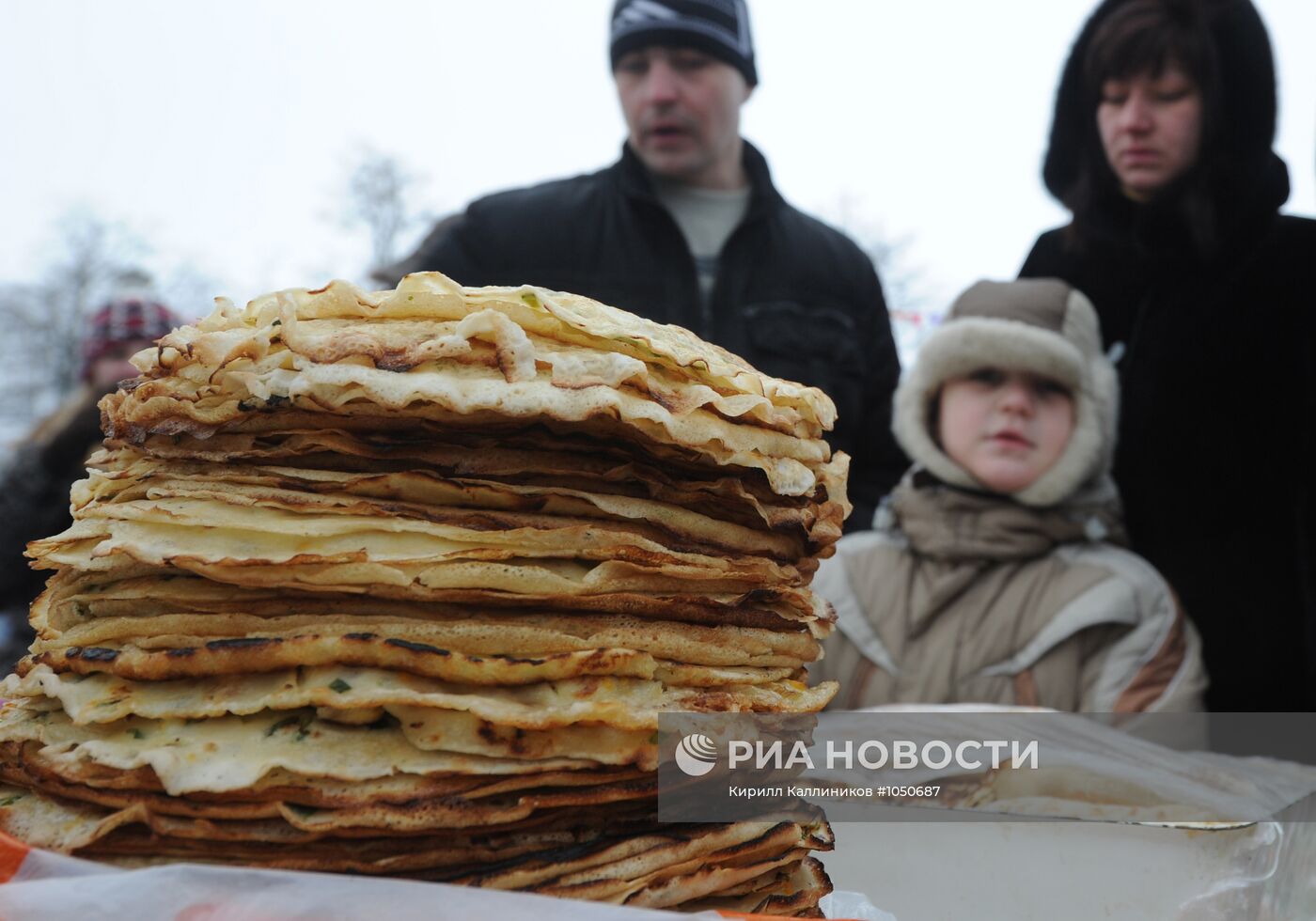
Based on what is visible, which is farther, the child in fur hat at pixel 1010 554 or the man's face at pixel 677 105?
the man's face at pixel 677 105

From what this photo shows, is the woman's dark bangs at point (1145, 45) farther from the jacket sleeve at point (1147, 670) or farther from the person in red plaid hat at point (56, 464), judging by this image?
the person in red plaid hat at point (56, 464)

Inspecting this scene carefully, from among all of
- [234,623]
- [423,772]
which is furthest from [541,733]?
[234,623]

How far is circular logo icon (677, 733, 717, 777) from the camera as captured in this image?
770 mm

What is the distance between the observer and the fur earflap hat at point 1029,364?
2404mm

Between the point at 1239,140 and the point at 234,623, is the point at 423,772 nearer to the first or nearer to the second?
the point at 234,623

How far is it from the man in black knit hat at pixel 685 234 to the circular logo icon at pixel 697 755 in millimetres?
1817

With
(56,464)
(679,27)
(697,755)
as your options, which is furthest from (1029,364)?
(56,464)

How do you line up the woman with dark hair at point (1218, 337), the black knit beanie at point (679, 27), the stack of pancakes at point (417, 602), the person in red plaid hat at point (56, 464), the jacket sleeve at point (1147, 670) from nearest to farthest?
the stack of pancakes at point (417, 602) < the jacket sleeve at point (1147, 670) < the woman with dark hair at point (1218, 337) < the black knit beanie at point (679, 27) < the person in red plaid hat at point (56, 464)

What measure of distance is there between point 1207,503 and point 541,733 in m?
2.22

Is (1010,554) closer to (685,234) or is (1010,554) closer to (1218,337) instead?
(1218,337)

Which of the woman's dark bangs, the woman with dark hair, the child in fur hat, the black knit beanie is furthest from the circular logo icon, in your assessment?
the woman's dark bangs

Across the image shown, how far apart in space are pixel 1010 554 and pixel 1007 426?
0.30m

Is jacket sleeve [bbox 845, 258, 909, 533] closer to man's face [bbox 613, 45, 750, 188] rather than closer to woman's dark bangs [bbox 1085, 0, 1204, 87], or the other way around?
man's face [bbox 613, 45, 750, 188]

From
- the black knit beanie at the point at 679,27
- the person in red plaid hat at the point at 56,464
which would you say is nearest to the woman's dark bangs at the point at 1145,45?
the black knit beanie at the point at 679,27
